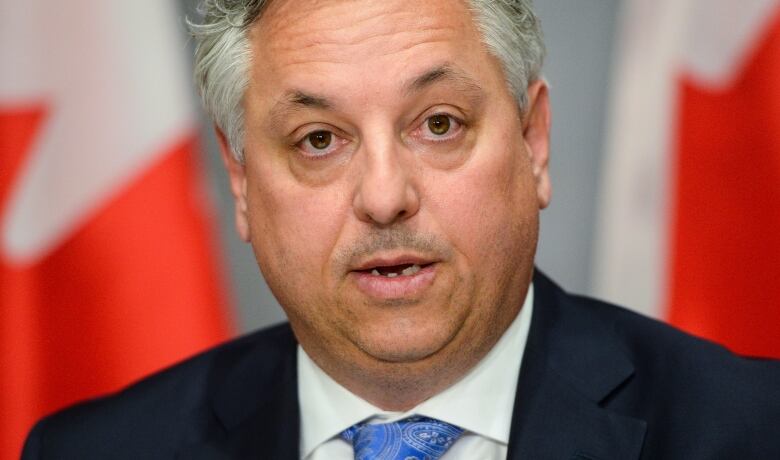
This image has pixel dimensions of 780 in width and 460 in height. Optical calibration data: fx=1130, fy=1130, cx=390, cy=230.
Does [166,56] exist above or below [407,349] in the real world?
above

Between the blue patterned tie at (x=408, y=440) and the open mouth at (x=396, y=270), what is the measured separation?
0.33m

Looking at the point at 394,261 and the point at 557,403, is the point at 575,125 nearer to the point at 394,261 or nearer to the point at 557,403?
the point at 557,403

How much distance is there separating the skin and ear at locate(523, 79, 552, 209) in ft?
0.25

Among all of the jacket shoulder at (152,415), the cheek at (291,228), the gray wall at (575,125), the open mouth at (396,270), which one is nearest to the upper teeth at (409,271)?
the open mouth at (396,270)

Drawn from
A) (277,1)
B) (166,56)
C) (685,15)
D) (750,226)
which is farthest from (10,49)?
(750,226)

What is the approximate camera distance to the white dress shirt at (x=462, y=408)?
2189 millimetres

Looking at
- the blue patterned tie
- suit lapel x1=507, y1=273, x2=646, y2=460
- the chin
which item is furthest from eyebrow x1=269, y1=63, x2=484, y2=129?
the blue patterned tie

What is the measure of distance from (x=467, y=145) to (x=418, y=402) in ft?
1.72

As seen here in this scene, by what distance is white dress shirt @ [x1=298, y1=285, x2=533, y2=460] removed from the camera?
2189 millimetres

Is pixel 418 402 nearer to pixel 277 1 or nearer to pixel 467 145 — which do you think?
pixel 467 145

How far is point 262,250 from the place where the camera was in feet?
7.31

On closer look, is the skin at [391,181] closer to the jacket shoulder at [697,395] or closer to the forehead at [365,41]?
the forehead at [365,41]

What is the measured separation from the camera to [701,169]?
2957 millimetres

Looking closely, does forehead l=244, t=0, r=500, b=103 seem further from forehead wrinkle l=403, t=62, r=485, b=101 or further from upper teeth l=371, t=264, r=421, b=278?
upper teeth l=371, t=264, r=421, b=278
